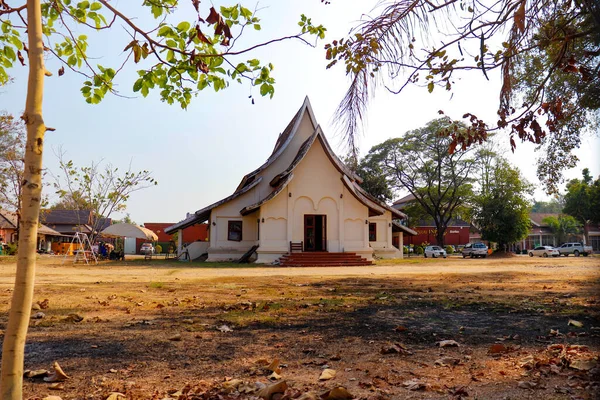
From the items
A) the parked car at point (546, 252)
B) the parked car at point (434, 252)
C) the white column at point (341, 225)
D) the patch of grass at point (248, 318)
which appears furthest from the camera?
the parked car at point (546, 252)

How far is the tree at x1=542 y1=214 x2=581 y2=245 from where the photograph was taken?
6065cm

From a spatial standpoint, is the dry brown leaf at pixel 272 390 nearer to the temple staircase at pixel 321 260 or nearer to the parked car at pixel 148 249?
the temple staircase at pixel 321 260

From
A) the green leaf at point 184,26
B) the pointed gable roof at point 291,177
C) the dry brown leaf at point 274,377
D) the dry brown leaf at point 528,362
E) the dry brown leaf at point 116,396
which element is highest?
the pointed gable roof at point 291,177

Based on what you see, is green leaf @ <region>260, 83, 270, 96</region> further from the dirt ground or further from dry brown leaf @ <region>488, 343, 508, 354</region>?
dry brown leaf @ <region>488, 343, 508, 354</region>

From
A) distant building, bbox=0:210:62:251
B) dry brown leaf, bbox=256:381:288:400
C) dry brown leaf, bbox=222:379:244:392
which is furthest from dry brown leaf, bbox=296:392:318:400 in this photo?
distant building, bbox=0:210:62:251

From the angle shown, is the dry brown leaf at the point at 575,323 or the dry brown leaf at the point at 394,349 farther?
the dry brown leaf at the point at 575,323

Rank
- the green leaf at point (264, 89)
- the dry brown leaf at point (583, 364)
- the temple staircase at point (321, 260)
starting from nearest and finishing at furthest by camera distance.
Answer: the dry brown leaf at point (583, 364) → the green leaf at point (264, 89) → the temple staircase at point (321, 260)

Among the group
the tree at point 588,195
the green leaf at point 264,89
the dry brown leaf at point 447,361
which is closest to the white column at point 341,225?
the tree at point 588,195

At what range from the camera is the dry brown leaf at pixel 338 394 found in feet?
9.73

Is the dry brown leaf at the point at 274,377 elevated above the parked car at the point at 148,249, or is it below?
below

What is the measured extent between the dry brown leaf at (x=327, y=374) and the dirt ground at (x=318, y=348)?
0.19 ft

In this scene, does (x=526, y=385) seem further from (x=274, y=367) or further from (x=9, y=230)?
(x=9, y=230)

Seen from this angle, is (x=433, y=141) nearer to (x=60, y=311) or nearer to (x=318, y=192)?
(x=318, y=192)

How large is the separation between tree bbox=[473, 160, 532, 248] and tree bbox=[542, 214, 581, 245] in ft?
69.1
